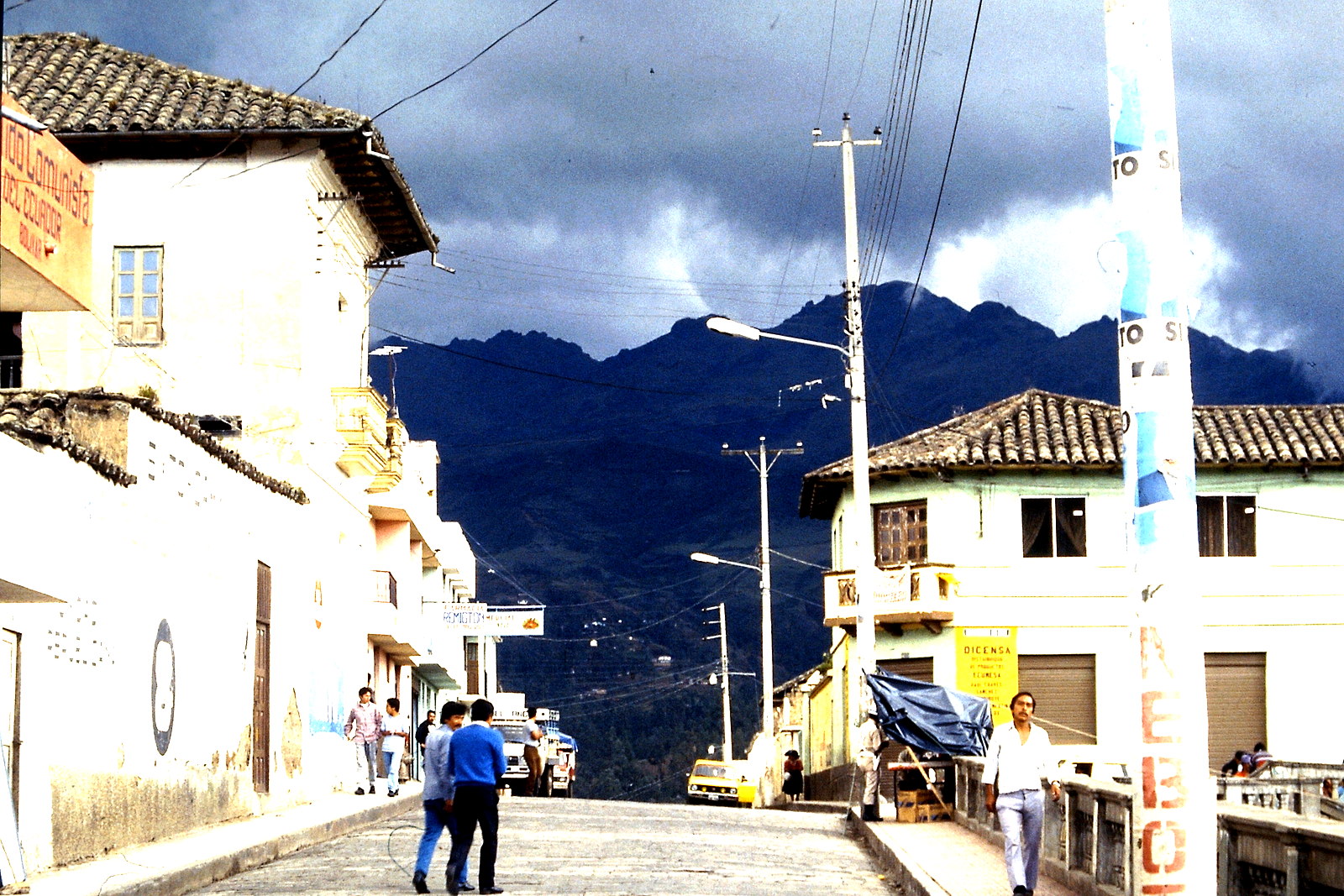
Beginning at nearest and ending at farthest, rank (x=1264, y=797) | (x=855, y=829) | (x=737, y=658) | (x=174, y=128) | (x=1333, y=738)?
(x=1264, y=797) → (x=855, y=829) → (x=174, y=128) → (x=1333, y=738) → (x=737, y=658)

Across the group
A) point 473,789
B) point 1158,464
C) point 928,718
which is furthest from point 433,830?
point 928,718

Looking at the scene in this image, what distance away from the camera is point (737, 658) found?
523 feet

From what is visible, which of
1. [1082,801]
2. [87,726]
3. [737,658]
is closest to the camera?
[1082,801]

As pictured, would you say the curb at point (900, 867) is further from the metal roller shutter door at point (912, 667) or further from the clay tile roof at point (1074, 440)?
the clay tile roof at point (1074, 440)

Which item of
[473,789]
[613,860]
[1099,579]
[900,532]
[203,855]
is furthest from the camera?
[900,532]

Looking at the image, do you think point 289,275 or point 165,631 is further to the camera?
point 289,275

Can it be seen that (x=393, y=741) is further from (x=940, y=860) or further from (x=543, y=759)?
(x=543, y=759)

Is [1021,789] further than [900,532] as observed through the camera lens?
No

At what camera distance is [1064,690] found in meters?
42.6

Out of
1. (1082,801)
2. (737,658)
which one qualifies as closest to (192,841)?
(1082,801)

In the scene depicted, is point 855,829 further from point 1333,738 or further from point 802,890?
point 1333,738

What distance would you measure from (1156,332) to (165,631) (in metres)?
14.0

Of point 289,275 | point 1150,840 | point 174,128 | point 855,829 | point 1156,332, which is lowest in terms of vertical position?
point 855,829

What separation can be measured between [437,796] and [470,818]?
1.29ft
